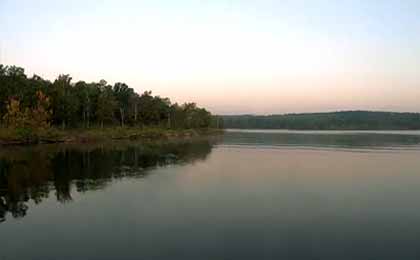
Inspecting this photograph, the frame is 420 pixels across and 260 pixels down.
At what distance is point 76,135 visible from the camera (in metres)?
69.5

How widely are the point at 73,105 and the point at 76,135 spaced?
27.6 ft

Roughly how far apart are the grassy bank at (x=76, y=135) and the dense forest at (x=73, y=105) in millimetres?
1785

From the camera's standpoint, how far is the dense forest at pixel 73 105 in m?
63.7

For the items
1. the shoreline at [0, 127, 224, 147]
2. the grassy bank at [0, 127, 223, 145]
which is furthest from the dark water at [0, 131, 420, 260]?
the grassy bank at [0, 127, 223, 145]

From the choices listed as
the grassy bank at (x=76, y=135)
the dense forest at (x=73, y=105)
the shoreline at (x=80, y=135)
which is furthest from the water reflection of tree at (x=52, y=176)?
the dense forest at (x=73, y=105)

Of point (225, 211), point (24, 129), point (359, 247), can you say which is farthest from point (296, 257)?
point (24, 129)

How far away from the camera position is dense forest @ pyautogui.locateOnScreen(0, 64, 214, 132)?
63719mm

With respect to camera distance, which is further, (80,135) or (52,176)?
(80,135)

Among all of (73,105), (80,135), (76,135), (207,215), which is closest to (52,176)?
(207,215)

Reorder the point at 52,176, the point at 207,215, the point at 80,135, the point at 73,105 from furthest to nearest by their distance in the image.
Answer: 1. the point at 73,105
2. the point at 80,135
3. the point at 52,176
4. the point at 207,215

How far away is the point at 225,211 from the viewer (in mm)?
16469

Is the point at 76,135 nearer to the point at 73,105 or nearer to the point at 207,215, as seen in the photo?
the point at 73,105

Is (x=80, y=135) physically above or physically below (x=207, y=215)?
above

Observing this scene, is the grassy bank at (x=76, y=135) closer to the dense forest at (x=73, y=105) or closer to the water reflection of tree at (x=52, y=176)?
the dense forest at (x=73, y=105)
